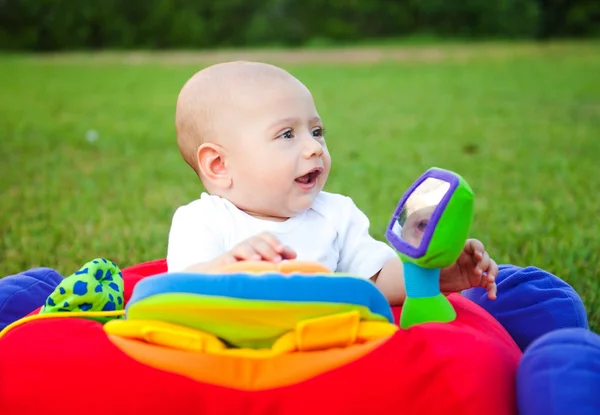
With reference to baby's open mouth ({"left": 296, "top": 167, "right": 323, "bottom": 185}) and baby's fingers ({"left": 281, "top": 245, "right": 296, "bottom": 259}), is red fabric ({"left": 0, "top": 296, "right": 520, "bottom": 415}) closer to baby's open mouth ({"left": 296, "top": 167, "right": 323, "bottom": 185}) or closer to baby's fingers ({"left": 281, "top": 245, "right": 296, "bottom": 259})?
baby's fingers ({"left": 281, "top": 245, "right": 296, "bottom": 259})

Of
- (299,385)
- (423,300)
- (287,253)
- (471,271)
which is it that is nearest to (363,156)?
(471,271)

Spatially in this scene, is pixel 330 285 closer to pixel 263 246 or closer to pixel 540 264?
pixel 263 246

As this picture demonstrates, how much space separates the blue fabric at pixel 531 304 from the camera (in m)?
2.20

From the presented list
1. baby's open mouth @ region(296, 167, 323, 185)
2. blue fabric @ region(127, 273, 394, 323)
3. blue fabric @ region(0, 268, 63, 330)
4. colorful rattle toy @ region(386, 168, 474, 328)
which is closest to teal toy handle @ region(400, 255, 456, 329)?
colorful rattle toy @ region(386, 168, 474, 328)

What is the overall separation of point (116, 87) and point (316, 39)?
11.9m

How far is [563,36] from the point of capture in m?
23.6

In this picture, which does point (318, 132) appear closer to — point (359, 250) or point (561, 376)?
point (359, 250)

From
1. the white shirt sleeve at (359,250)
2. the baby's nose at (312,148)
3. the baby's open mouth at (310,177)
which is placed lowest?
the white shirt sleeve at (359,250)

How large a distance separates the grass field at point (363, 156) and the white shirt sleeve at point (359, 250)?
919 millimetres

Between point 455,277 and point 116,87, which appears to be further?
point 116,87

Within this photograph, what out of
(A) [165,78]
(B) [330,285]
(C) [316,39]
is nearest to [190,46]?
(C) [316,39]

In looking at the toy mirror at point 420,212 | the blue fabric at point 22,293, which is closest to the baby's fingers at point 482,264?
the toy mirror at point 420,212

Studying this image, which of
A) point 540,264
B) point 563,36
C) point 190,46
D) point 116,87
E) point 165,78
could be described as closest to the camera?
point 540,264

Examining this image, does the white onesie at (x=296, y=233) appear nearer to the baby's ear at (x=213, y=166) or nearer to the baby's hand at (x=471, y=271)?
the baby's ear at (x=213, y=166)
